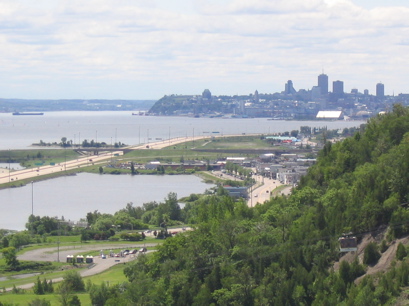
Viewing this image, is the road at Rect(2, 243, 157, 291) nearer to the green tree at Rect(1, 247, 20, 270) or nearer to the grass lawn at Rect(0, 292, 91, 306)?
the green tree at Rect(1, 247, 20, 270)

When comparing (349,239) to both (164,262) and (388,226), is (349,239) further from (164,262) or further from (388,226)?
(164,262)

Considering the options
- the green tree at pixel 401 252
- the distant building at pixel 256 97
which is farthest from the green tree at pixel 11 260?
the distant building at pixel 256 97

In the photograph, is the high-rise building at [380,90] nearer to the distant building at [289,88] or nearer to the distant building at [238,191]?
the distant building at [289,88]

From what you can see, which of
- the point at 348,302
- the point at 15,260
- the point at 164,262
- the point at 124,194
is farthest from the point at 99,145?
the point at 348,302

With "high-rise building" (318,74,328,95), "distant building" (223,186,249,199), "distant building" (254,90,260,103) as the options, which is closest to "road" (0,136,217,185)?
"distant building" (223,186,249,199)

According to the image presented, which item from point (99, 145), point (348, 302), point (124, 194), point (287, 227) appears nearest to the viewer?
point (348, 302)

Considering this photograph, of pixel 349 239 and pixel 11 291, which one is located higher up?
pixel 349 239
